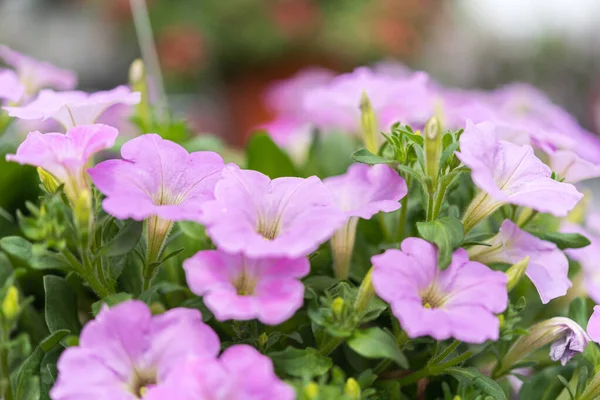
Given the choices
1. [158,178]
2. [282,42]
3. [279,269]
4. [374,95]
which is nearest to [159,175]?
[158,178]

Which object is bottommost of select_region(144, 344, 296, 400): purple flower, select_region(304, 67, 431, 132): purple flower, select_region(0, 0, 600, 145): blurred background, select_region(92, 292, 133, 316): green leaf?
select_region(0, 0, 600, 145): blurred background

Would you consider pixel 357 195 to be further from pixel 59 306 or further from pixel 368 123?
pixel 59 306

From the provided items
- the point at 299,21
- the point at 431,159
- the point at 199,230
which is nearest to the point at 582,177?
the point at 431,159

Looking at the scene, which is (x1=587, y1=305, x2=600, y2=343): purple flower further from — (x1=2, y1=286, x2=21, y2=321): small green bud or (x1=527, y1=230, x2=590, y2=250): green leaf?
(x1=2, y1=286, x2=21, y2=321): small green bud

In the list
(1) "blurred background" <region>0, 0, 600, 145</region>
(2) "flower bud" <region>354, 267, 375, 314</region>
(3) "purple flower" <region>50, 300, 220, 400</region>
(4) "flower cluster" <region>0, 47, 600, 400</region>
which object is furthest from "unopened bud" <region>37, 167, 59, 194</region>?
(1) "blurred background" <region>0, 0, 600, 145</region>

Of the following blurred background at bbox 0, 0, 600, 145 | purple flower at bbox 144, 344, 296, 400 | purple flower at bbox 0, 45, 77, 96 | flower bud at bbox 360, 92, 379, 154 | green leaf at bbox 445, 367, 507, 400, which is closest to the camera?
purple flower at bbox 144, 344, 296, 400

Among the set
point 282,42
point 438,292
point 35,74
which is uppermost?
point 35,74

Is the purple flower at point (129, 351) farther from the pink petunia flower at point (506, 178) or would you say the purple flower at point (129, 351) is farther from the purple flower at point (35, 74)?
the purple flower at point (35, 74)
